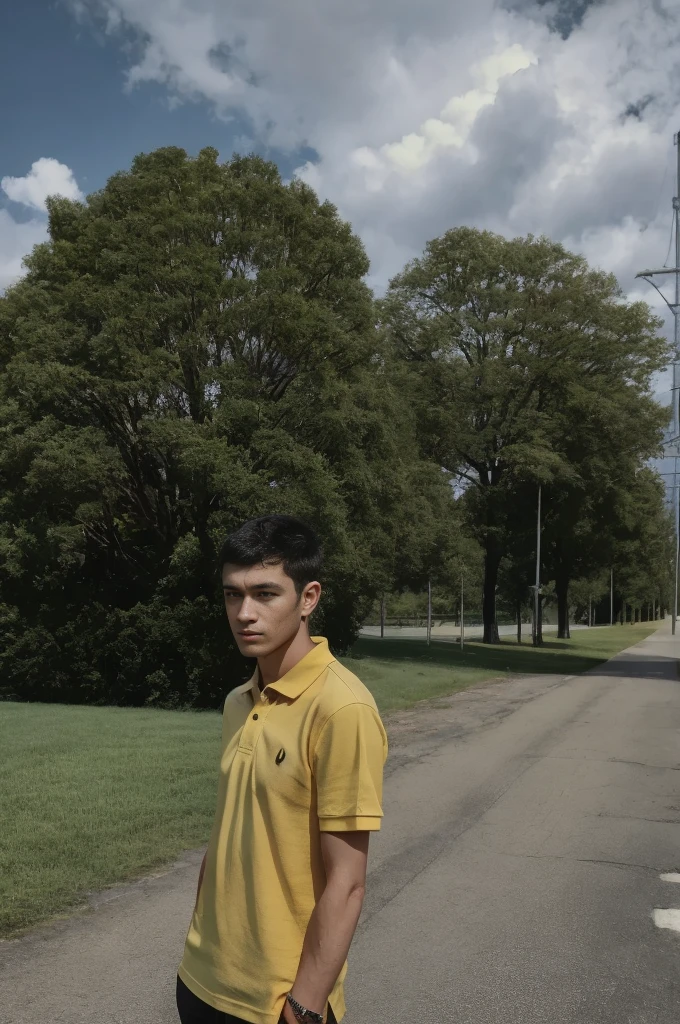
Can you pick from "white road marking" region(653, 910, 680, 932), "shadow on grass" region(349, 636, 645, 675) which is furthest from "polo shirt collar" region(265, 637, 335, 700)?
"shadow on grass" region(349, 636, 645, 675)

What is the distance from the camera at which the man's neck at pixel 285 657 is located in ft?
7.31

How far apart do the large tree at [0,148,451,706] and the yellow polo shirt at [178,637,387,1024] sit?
15.0 metres

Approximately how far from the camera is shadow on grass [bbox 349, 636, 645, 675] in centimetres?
3072

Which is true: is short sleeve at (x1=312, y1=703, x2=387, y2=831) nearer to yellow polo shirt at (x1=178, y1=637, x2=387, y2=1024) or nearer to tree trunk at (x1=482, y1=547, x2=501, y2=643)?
yellow polo shirt at (x1=178, y1=637, x2=387, y2=1024)

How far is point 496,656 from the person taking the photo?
35.9 m

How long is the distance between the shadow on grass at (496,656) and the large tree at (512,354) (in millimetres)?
5548

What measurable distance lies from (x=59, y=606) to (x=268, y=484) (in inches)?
223

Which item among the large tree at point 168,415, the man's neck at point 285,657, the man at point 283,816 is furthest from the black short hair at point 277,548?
the large tree at point 168,415

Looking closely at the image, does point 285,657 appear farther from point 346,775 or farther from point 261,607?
point 346,775

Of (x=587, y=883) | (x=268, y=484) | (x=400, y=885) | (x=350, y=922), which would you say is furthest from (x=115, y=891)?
(x=268, y=484)

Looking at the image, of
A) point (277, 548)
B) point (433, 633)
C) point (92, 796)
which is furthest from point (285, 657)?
point (433, 633)

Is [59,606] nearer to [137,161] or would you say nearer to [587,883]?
[137,161]

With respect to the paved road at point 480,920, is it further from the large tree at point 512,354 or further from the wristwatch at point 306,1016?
the large tree at point 512,354

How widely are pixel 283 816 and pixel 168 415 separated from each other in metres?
17.2
